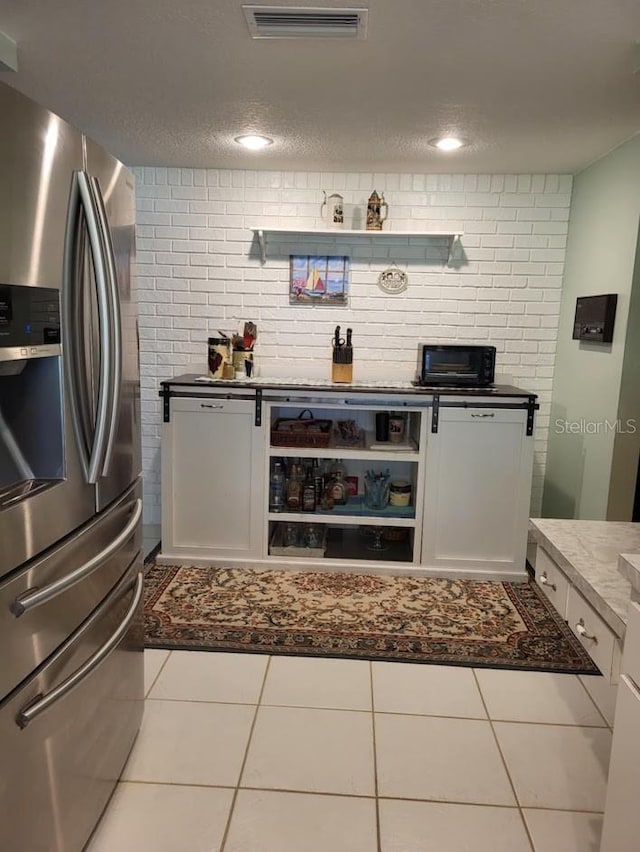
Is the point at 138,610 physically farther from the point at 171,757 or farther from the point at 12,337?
the point at 12,337

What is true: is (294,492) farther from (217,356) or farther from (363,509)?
(217,356)

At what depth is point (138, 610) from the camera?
1.86 metres

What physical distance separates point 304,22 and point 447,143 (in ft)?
4.36

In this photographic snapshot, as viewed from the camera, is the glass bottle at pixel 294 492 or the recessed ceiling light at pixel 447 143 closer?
the recessed ceiling light at pixel 447 143

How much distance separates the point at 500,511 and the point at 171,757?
2.06 m

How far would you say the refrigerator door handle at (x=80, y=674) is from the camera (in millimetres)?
1195

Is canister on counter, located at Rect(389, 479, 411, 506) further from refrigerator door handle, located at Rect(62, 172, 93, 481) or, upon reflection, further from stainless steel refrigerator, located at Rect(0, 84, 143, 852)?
refrigerator door handle, located at Rect(62, 172, 93, 481)

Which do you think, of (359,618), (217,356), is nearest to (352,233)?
(217,356)

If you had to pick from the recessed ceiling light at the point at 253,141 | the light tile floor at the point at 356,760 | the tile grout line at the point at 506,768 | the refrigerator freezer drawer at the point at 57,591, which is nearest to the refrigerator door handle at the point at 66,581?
the refrigerator freezer drawer at the point at 57,591

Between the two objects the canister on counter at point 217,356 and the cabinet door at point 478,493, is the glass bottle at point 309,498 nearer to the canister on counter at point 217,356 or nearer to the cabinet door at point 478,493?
the cabinet door at point 478,493

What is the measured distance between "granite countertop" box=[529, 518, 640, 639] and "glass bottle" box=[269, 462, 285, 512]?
179 cm

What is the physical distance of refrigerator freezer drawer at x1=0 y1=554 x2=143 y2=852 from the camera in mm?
1181

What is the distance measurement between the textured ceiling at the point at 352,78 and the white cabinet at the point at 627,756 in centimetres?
162

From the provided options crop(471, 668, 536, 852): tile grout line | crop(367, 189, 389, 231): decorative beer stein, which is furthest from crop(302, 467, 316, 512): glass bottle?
crop(367, 189, 389, 231): decorative beer stein
